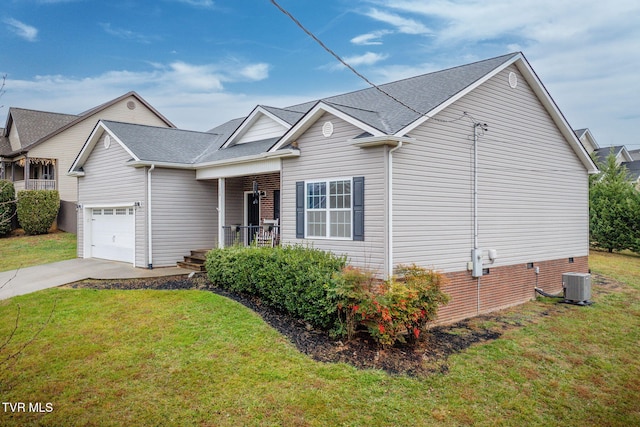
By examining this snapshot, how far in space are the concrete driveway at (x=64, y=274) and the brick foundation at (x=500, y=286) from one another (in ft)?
26.2

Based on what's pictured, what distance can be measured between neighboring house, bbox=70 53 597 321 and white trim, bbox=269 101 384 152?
3 cm

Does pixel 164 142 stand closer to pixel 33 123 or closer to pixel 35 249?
pixel 35 249

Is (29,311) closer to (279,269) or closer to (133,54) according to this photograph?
(279,269)

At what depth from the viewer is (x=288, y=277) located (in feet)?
28.8

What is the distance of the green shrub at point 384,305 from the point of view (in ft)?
24.3

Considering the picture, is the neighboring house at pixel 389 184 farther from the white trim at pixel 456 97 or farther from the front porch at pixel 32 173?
the front porch at pixel 32 173

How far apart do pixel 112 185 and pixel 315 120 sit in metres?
9.29

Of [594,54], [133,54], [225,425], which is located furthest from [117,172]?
[594,54]

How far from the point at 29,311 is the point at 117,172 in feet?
23.2

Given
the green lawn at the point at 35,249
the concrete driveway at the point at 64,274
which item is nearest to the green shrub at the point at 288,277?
the concrete driveway at the point at 64,274

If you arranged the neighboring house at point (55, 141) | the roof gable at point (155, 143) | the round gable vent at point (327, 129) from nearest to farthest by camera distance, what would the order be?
1. the round gable vent at point (327, 129)
2. the roof gable at point (155, 143)
3. the neighboring house at point (55, 141)

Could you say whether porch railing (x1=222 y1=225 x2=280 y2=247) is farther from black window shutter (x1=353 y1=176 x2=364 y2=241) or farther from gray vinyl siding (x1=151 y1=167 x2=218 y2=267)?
black window shutter (x1=353 y1=176 x2=364 y2=241)

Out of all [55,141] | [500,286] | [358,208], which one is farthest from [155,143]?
[55,141]

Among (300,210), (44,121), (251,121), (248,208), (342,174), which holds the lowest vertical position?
(300,210)
